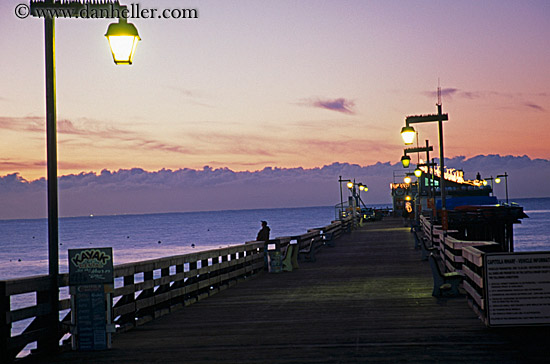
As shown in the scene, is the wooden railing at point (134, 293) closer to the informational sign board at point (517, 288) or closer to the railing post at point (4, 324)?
the railing post at point (4, 324)

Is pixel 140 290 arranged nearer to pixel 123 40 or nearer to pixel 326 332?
pixel 326 332

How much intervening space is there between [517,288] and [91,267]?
5602 millimetres

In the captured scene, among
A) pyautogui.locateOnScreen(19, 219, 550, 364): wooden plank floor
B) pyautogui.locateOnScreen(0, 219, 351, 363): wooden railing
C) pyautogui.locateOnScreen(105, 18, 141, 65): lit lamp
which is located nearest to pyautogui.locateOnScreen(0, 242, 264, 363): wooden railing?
pyautogui.locateOnScreen(0, 219, 351, 363): wooden railing

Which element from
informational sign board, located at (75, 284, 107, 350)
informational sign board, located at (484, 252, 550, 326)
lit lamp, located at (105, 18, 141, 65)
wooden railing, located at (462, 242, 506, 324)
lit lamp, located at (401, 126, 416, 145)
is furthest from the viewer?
lit lamp, located at (401, 126, 416, 145)

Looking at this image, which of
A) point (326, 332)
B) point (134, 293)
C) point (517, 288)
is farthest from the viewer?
point (134, 293)

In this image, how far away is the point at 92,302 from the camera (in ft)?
29.9

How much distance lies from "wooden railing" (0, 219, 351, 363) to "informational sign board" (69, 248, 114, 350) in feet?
0.52

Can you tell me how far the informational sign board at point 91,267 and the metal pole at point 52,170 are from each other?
24 cm

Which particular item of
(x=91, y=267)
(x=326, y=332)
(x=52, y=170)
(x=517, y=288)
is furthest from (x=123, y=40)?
(x=517, y=288)

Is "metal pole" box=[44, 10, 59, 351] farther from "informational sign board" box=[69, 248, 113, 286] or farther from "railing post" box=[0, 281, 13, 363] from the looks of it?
"railing post" box=[0, 281, 13, 363]

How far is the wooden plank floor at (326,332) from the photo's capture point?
8258mm

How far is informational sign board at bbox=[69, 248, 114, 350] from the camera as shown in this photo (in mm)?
9094

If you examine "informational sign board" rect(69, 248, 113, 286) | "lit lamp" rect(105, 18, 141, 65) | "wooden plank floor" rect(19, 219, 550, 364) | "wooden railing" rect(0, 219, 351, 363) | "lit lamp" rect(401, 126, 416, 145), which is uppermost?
"lit lamp" rect(105, 18, 141, 65)

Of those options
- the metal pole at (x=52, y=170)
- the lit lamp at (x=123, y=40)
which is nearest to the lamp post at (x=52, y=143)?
the metal pole at (x=52, y=170)
